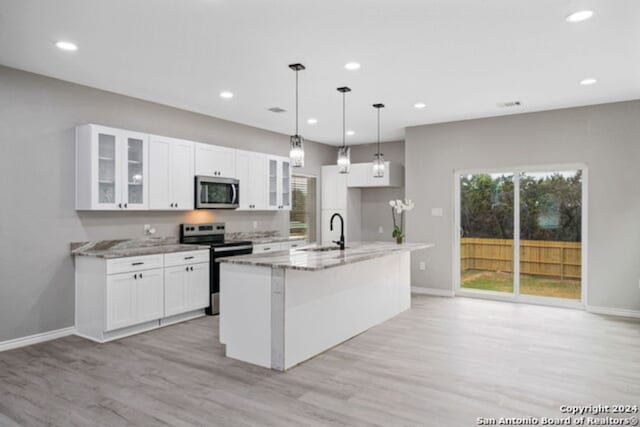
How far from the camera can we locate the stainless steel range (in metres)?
5.35

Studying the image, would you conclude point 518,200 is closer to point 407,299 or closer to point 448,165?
point 448,165

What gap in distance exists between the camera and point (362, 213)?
28.2ft

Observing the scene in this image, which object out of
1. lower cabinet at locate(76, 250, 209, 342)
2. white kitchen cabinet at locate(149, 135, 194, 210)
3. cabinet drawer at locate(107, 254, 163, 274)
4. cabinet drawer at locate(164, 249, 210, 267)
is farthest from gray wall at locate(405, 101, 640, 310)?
cabinet drawer at locate(107, 254, 163, 274)

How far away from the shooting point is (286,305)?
346 cm

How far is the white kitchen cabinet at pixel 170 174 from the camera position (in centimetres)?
499

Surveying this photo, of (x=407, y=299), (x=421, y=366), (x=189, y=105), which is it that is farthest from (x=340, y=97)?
(x=421, y=366)

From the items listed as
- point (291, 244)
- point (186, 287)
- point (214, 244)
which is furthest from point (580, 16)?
point (291, 244)

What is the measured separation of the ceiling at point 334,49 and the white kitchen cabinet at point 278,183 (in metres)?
1.48

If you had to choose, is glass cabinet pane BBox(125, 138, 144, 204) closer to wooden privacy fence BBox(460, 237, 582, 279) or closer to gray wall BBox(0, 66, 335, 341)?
gray wall BBox(0, 66, 335, 341)

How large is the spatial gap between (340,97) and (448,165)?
7.74 feet

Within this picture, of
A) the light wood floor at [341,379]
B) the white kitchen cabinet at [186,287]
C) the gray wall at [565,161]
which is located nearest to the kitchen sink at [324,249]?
the light wood floor at [341,379]

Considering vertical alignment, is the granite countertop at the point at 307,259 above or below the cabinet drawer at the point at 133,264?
above

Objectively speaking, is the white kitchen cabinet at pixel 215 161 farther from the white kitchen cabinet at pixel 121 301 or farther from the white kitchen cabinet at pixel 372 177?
the white kitchen cabinet at pixel 372 177

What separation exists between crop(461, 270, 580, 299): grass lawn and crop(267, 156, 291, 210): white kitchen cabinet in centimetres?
307
